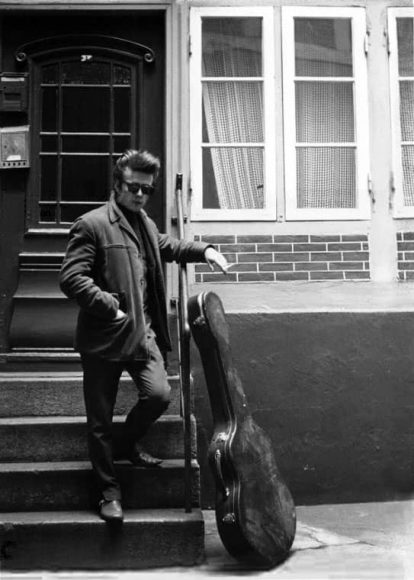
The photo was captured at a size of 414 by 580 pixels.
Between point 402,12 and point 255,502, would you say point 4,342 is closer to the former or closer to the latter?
point 255,502

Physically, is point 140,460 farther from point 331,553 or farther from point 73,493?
point 331,553

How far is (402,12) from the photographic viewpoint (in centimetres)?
607

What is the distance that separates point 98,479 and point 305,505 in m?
1.91

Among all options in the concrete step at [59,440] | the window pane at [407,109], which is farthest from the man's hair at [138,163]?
the window pane at [407,109]

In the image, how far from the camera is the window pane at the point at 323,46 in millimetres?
6070

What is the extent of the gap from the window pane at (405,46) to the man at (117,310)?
270cm

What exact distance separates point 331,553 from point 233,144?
3.10m

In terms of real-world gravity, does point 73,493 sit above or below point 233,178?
below

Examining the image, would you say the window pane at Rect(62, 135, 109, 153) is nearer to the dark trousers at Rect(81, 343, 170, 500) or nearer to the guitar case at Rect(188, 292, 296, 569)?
the guitar case at Rect(188, 292, 296, 569)

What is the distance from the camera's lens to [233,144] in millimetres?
5969

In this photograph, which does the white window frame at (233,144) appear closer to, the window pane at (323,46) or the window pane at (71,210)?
the window pane at (323,46)

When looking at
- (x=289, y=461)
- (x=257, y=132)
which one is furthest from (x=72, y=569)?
(x=257, y=132)

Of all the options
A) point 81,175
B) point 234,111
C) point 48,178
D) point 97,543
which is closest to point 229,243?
point 234,111

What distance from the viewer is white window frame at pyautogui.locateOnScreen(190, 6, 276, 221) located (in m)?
5.89
